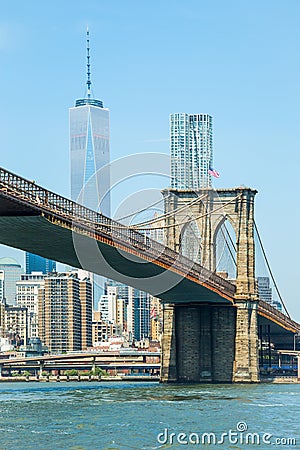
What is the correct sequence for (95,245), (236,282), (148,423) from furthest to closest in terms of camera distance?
1. (236,282)
2. (95,245)
3. (148,423)

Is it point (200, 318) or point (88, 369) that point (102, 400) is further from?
point (88, 369)

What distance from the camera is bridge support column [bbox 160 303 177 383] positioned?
84875 millimetres

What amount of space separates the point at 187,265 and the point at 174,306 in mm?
A: 12559

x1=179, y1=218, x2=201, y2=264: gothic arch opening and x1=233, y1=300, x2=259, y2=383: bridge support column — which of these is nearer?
x1=233, y1=300, x2=259, y2=383: bridge support column

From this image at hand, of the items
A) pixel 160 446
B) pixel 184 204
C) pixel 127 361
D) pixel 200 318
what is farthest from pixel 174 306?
pixel 127 361

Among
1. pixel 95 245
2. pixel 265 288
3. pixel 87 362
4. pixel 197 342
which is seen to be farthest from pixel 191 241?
pixel 87 362

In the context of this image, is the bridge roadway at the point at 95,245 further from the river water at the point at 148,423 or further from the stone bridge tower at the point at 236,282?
the river water at the point at 148,423

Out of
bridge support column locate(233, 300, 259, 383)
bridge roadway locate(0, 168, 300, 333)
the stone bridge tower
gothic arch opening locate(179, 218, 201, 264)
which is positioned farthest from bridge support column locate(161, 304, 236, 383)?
gothic arch opening locate(179, 218, 201, 264)

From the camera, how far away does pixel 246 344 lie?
272ft

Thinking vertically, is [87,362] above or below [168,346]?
below

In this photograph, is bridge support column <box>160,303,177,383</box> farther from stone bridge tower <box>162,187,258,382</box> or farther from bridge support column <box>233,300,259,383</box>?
bridge support column <box>233,300,259,383</box>

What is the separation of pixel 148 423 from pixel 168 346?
44377 millimetres
